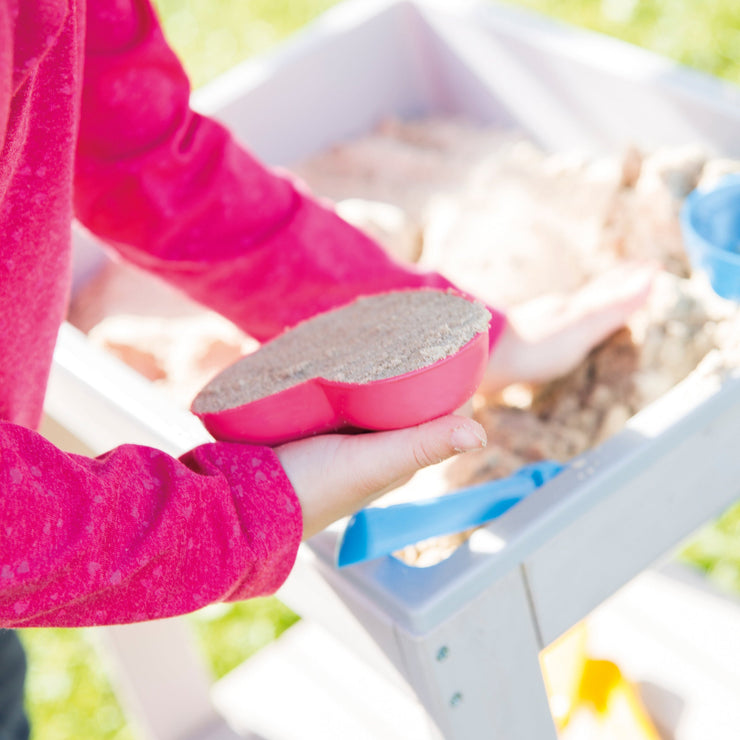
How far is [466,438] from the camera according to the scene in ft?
1.71

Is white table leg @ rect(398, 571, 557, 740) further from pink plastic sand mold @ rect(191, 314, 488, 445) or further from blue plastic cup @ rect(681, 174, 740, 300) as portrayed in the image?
blue plastic cup @ rect(681, 174, 740, 300)

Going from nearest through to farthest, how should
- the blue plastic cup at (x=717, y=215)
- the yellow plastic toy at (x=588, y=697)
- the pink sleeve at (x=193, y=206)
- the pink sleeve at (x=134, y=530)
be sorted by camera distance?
the pink sleeve at (x=134, y=530), the pink sleeve at (x=193, y=206), the blue plastic cup at (x=717, y=215), the yellow plastic toy at (x=588, y=697)

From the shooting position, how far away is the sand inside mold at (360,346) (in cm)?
53

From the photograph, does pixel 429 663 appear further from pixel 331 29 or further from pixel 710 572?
pixel 331 29

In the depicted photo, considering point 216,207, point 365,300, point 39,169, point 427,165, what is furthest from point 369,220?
point 39,169

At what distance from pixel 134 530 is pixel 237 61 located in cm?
191

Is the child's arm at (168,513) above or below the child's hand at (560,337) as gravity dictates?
above

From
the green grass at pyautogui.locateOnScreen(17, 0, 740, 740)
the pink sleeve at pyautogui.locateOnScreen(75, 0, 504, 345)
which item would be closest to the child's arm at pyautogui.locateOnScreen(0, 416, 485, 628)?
the pink sleeve at pyautogui.locateOnScreen(75, 0, 504, 345)

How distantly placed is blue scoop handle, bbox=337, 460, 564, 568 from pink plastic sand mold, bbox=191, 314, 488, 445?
0.05 meters

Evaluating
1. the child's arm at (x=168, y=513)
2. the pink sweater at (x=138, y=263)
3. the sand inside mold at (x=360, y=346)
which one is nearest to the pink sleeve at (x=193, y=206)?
the pink sweater at (x=138, y=263)

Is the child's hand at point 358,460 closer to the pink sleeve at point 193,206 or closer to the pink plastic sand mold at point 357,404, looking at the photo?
the pink plastic sand mold at point 357,404

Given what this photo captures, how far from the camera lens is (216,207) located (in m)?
0.81

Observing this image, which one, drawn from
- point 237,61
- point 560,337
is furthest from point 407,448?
point 237,61

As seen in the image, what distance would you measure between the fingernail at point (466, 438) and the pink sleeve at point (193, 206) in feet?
1.10
